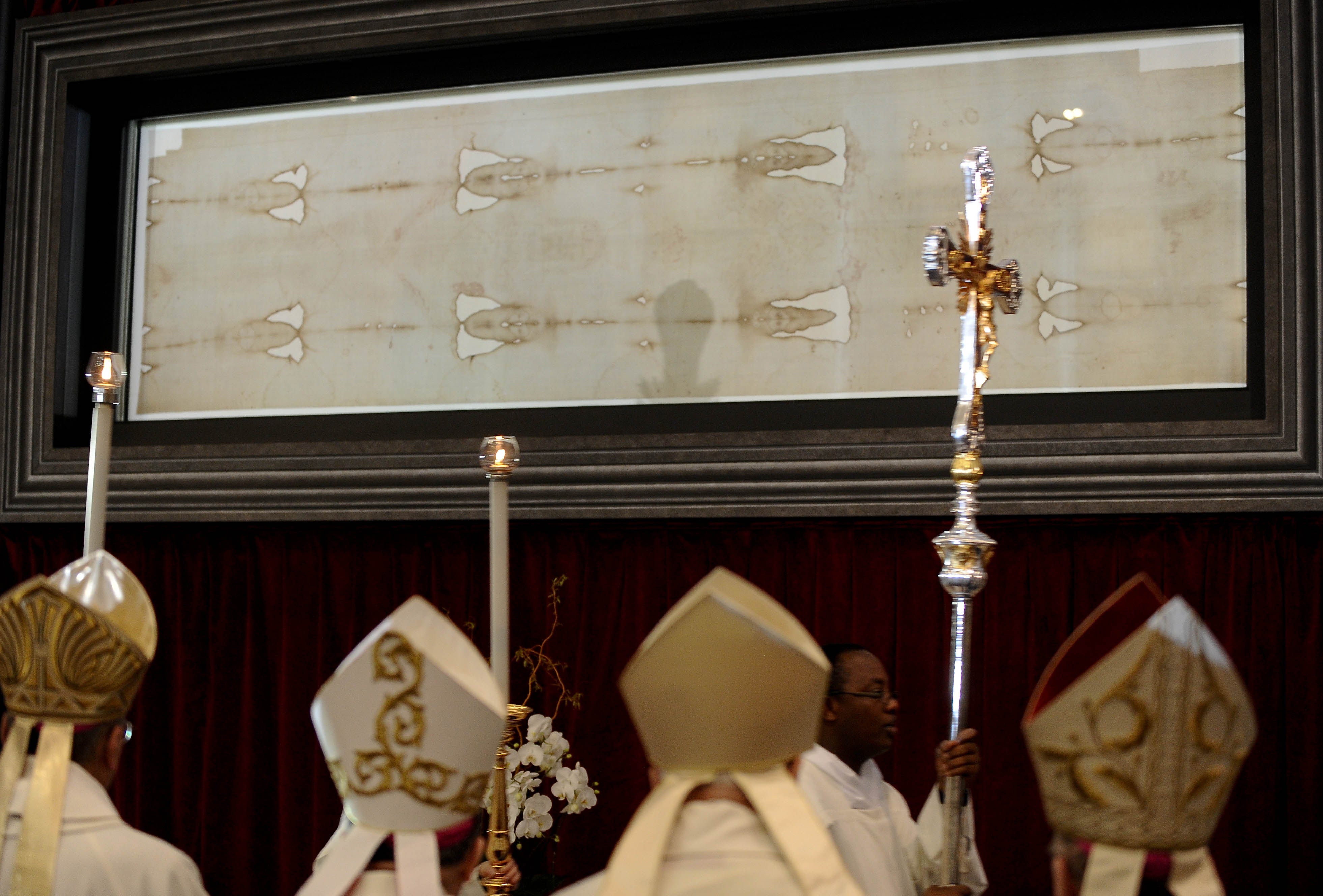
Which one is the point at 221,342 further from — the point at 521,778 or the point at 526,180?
the point at 521,778

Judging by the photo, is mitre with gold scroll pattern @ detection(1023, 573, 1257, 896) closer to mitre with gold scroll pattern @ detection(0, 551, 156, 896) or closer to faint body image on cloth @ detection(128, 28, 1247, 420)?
mitre with gold scroll pattern @ detection(0, 551, 156, 896)

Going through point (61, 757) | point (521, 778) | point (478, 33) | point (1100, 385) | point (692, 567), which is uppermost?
point (478, 33)

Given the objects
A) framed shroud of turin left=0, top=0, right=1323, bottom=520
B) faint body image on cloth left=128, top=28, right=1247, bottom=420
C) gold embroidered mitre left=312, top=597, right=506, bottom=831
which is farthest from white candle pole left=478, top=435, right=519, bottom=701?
faint body image on cloth left=128, top=28, right=1247, bottom=420

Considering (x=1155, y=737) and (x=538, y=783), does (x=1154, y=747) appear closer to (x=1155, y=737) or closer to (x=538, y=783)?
(x=1155, y=737)

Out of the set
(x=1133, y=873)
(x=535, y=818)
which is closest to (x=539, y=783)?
(x=535, y=818)

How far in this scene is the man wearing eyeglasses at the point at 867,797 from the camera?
319 centimetres

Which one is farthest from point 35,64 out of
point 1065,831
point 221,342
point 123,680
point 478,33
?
point 1065,831

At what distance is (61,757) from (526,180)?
8.71ft

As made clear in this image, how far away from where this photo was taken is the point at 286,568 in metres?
4.43

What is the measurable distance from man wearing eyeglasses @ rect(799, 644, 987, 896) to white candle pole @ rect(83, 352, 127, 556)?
5.60 feet

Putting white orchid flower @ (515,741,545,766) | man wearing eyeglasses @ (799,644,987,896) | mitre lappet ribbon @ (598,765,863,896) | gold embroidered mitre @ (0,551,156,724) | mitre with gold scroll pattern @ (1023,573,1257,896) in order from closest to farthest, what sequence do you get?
mitre with gold scroll pattern @ (1023,573,1257,896)
mitre lappet ribbon @ (598,765,863,896)
gold embroidered mitre @ (0,551,156,724)
man wearing eyeglasses @ (799,644,987,896)
white orchid flower @ (515,741,545,766)

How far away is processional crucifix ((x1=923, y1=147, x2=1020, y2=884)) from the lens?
2.61 m

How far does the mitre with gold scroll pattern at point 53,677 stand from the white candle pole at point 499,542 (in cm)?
63

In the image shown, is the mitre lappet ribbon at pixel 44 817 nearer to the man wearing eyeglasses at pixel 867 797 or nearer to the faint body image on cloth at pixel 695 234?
the man wearing eyeglasses at pixel 867 797
